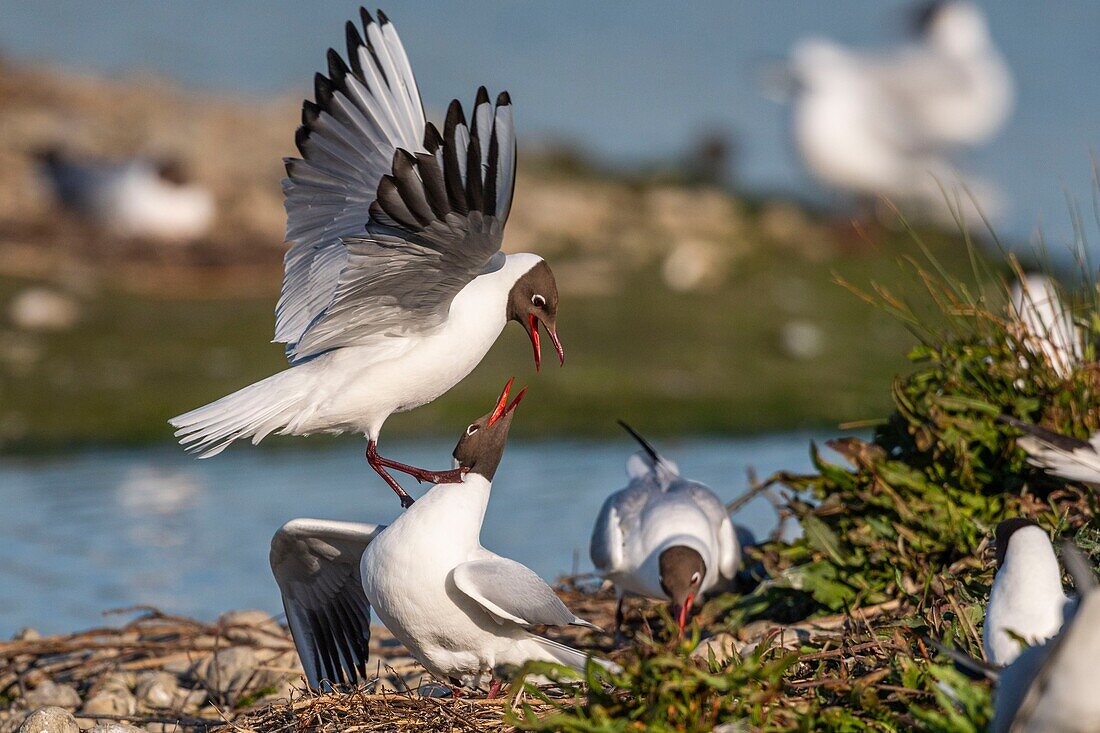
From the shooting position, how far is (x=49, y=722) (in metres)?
3.25

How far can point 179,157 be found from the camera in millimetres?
11836

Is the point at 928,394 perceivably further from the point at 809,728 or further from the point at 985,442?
the point at 809,728

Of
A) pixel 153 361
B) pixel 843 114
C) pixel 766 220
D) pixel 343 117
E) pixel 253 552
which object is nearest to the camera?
pixel 343 117

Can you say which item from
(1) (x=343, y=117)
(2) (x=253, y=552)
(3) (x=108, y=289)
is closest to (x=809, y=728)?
(1) (x=343, y=117)

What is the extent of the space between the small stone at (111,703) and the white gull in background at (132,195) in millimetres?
7593

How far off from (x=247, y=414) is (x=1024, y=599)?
210 centimetres

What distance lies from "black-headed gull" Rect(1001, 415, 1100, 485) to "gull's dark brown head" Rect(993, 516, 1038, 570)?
0.81 ft

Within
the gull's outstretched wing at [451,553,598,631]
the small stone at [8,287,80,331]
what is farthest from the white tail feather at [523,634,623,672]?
the small stone at [8,287,80,331]

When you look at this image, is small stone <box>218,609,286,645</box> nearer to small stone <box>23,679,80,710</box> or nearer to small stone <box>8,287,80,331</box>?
small stone <box>23,679,80,710</box>

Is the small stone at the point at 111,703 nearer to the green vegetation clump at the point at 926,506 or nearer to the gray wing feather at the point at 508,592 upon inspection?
the gray wing feather at the point at 508,592

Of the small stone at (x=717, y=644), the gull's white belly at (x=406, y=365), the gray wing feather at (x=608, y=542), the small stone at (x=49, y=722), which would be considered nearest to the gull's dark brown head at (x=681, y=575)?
the small stone at (x=717, y=644)

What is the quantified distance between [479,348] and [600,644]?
1017 millimetres

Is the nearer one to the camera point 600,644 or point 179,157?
point 600,644

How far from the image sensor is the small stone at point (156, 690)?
3.93m
